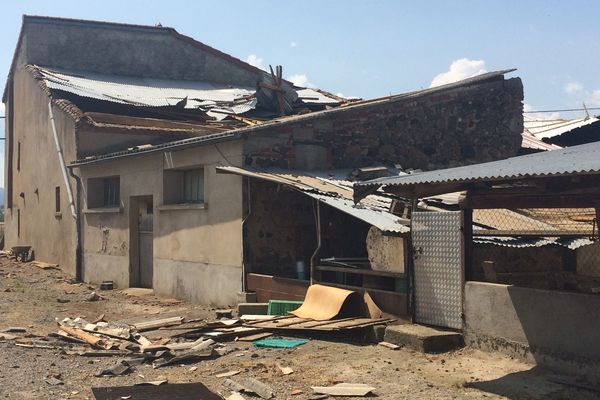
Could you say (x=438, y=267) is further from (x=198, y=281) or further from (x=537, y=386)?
(x=198, y=281)

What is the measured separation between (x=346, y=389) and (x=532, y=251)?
4995 mm

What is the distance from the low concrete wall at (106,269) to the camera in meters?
16.5

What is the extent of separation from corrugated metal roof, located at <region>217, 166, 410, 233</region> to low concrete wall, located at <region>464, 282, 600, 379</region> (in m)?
1.71

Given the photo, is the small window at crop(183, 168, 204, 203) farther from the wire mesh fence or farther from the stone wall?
the wire mesh fence

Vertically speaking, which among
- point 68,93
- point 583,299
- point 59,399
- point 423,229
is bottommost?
point 59,399

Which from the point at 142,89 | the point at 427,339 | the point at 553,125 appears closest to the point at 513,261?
the point at 427,339

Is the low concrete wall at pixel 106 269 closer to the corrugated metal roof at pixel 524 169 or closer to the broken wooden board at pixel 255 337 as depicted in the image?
the broken wooden board at pixel 255 337

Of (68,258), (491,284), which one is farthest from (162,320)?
(68,258)

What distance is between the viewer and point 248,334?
30.8ft

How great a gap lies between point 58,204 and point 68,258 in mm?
2145

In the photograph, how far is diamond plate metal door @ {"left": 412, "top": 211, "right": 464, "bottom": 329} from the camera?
8367 millimetres

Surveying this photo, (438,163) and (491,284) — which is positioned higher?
(438,163)

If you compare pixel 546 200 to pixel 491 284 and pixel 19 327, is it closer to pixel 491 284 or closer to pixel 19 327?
pixel 491 284

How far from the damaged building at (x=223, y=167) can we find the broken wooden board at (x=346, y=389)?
2451mm
